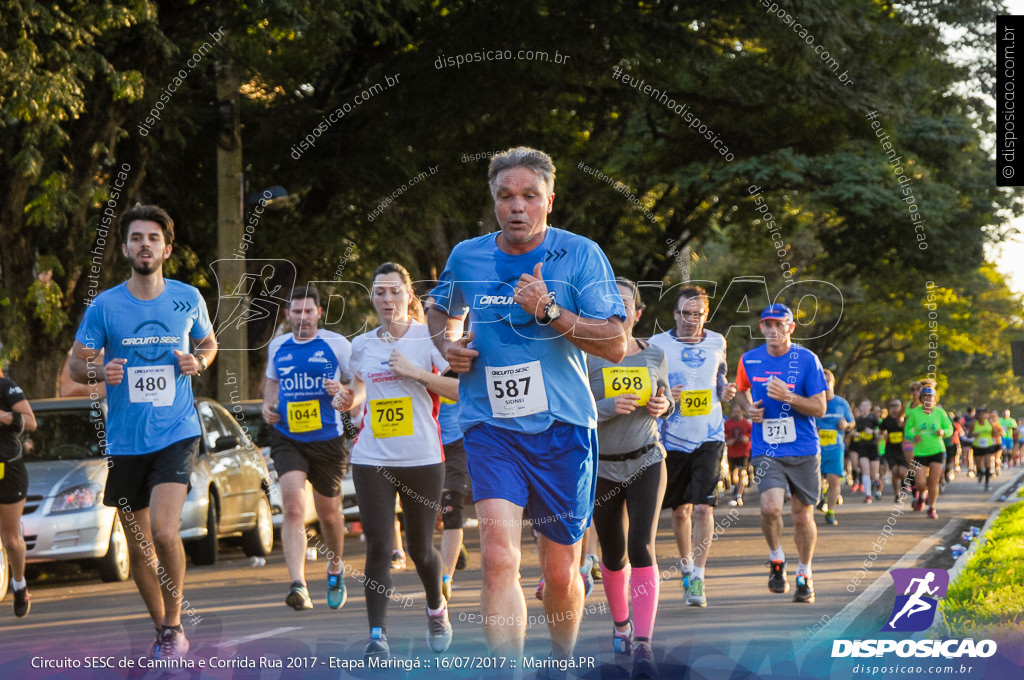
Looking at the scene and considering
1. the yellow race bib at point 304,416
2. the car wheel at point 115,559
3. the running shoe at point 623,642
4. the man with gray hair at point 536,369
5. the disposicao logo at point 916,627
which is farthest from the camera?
the car wheel at point 115,559

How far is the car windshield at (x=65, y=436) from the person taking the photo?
1266 centimetres

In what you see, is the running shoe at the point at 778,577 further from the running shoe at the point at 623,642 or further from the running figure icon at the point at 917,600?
the running figure icon at the point at 917,600

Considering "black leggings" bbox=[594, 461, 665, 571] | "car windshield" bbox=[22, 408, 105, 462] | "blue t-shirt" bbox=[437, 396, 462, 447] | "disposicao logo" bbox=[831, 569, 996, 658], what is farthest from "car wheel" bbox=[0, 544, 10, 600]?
"disposicao logo" bbox=[831, 569, 996, 658]

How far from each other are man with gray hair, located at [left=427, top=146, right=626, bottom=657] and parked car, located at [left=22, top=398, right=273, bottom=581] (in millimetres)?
6806

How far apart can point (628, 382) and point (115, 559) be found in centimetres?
613

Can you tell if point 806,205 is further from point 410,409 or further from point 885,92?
point 410,409

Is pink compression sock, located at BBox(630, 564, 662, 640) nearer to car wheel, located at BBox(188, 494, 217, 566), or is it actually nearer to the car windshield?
the car windshield

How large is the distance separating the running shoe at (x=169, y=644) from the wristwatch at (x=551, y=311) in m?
2.77

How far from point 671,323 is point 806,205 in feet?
21.1

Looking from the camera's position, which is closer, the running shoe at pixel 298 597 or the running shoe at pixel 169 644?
the running shoe at pixel 169 644

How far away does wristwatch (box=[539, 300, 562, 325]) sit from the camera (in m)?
5.50

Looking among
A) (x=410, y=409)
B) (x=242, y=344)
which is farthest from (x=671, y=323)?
(x=410, y=409)

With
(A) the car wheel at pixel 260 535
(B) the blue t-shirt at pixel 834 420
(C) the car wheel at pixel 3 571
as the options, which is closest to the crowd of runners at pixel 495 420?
(C) the car wheel at pixel 3 571

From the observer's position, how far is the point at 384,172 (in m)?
19.4
